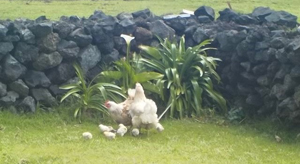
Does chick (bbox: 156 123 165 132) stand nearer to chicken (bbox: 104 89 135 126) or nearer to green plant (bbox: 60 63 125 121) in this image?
chicken (bbox: 104 89 135 126)

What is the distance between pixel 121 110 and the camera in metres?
7.57

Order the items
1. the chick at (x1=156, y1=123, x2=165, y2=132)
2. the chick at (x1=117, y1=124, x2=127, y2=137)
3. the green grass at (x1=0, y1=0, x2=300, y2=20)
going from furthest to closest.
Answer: the green grass at (x1=0, y1=0, x2=300, y2=20) < the chick at (x1=156, y1=123, x2=165, y2=132) < the chick at (x1=117, y1=124, x2=127, y2=137)

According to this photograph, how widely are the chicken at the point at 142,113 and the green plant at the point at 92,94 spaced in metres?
0.90

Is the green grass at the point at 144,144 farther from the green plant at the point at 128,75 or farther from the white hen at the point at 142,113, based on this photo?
the green plant at the point at 128,75

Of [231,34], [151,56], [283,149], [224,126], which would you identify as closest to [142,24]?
[151,56]

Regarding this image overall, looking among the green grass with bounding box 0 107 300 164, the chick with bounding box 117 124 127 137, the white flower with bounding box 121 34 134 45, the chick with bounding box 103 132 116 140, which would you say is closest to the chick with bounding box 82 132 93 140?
the green grass with bounding box 0 107 300 164

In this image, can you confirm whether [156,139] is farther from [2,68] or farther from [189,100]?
[2,68]

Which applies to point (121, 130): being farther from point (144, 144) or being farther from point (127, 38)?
point (127, 38)

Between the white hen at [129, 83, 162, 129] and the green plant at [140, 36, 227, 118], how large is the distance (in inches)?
42.0

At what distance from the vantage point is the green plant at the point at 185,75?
334 inches

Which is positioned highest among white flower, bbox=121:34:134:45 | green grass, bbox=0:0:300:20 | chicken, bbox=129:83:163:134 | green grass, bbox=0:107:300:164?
white flower, bbox=121:34:134:45

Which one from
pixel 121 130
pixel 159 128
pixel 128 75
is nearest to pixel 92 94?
pixel 128 75

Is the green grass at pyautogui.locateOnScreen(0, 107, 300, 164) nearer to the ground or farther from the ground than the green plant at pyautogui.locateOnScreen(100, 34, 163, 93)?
nearer to the ground

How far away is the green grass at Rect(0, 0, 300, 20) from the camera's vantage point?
33.9 ft
